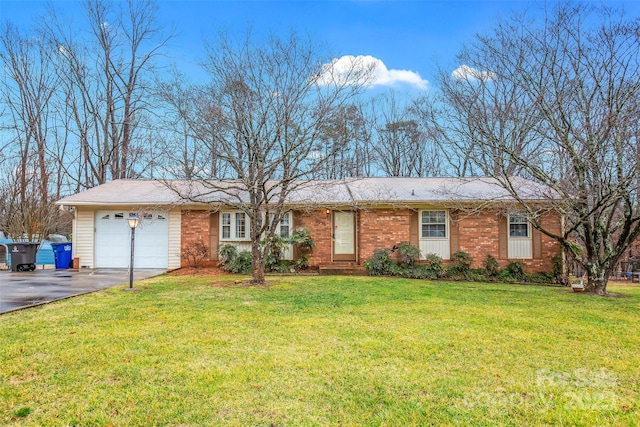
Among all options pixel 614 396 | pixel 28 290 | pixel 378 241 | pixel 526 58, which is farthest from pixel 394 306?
pixel 28 290

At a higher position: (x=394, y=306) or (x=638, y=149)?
(x=638, y=149)

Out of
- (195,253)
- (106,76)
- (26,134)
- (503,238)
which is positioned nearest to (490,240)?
(503,238)

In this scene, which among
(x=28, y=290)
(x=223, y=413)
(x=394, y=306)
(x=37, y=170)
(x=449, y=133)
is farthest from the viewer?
(x=37, y=170)

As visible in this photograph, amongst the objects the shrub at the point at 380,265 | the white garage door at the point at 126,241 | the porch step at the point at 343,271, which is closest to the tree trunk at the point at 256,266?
the porch step at the point at 343,271

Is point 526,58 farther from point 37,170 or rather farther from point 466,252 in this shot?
point 37,170

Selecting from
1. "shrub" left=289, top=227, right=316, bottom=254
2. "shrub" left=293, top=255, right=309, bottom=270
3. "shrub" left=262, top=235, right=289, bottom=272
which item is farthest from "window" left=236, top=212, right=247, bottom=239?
"shrub" left=293, top=255, right=309, bottom=270

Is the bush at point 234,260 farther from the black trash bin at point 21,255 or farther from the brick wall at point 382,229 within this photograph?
the black trash bin at point 21,255

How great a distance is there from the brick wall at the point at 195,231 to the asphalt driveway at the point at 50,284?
1.30m

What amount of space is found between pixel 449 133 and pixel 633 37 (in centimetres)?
466

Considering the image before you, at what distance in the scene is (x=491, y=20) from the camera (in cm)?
1066

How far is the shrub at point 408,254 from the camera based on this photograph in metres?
13.0

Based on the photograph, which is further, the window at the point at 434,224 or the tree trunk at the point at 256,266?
the window at the point at 434,224

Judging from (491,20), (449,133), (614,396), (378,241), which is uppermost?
(491,20)

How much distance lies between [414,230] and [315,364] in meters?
10.1
